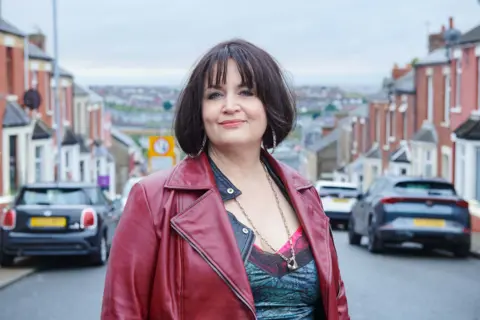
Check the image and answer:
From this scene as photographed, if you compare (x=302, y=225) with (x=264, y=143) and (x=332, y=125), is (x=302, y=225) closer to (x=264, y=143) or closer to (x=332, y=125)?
(x=264, y=143)

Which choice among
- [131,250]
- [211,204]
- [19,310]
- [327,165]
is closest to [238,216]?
[211,204]

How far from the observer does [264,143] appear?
11.5 ft

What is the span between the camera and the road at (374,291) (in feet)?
A: 33.4

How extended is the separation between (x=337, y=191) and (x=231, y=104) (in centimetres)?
2619

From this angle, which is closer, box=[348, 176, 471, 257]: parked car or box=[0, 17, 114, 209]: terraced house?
box=[348, 176, 471, 257]: parked car

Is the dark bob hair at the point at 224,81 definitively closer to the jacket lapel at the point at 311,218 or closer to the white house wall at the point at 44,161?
the jacket lapel at the point at 311,218

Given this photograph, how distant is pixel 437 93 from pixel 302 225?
104ft

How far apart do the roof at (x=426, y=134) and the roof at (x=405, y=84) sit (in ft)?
11.3

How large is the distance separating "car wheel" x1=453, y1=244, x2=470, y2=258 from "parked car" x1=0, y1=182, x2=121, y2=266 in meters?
6.37

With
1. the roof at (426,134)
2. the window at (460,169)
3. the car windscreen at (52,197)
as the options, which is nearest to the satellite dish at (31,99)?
the window at (460,169)

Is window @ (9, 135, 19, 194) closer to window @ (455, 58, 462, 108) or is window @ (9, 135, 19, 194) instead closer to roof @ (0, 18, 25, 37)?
roof @ (0, 18, 25, 37)

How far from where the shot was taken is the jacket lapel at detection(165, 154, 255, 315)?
2854 millimetres

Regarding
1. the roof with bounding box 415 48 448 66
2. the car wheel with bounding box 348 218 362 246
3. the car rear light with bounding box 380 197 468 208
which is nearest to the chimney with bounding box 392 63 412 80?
the roof with bounding box 415 48 448 66

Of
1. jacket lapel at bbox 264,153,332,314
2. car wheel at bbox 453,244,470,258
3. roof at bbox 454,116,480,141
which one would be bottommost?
car wheel at bbox 453,244,470,258
